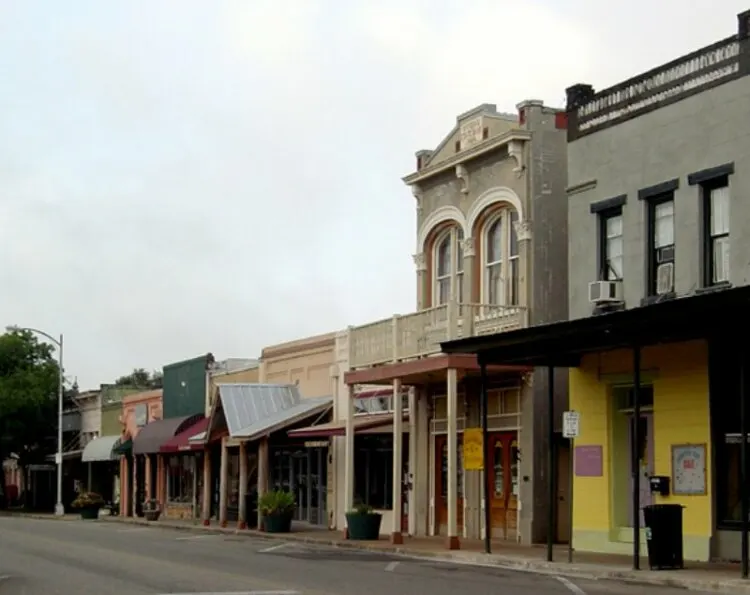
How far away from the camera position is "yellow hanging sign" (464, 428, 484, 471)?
2555cm

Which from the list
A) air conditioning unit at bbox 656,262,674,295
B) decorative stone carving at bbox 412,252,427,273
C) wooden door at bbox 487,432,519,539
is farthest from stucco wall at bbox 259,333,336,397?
air conditioning unit at bbox 656,262,674,295

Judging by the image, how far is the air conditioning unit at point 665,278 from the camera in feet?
77.8

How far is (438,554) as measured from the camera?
2483cm

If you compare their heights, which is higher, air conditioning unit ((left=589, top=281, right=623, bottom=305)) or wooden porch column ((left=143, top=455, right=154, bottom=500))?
air conditioning unit ((left=589, top=281, right=623, bottom=305))

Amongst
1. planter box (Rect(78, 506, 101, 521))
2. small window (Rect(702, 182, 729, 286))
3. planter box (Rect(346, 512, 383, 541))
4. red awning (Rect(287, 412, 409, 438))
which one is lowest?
planter box (Rect(78, 506, 101, 521))

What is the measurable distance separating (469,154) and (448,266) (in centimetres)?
315

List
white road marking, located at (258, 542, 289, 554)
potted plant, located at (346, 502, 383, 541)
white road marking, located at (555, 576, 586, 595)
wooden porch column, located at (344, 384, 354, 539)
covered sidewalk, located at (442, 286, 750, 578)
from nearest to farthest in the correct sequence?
white road marking, located at (555, 576, 586, 595) < covered sidewalk, located at (442, 286, 750, 578) < white road marking, located at (258, 542, 289, 554) < potted plant, located at (346, 502, 383, 541) < wooden porch column, located at (344, 384, 354, 539)

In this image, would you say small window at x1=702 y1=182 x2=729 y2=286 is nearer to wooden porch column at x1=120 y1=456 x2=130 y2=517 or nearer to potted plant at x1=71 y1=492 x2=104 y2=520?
potted plant at x1=71 y1=492 x2=104 y2=520

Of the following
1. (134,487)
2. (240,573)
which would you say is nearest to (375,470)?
(240,573)

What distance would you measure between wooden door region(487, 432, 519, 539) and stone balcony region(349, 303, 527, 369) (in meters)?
2.64

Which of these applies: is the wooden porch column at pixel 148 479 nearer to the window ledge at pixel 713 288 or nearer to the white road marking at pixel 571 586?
the window ledge at pixel 713 288

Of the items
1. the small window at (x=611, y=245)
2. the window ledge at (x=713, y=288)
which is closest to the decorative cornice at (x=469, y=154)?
the small window at (x=611, y=245)

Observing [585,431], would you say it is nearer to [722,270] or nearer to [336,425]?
[722,270]

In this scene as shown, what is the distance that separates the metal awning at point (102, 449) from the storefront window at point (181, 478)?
3251 mm
